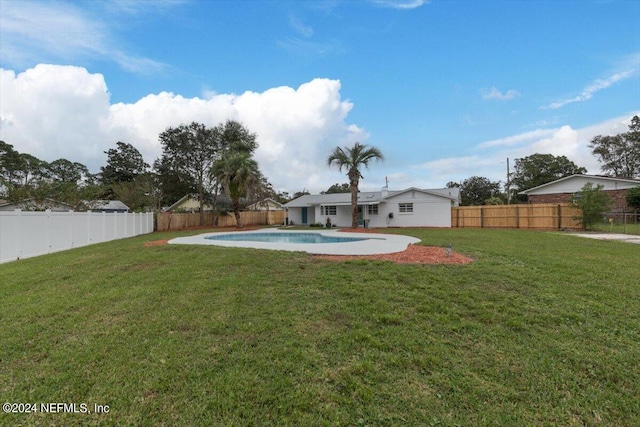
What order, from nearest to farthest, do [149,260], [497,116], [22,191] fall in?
1. [149,260]
2. [497,116]
3. [22,191]

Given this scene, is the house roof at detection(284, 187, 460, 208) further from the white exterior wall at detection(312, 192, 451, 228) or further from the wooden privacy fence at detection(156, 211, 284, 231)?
the wooden privacy fence at detection(156, 211, 284, 231)

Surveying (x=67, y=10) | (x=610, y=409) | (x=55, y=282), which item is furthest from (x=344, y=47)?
(x=610, y=409)

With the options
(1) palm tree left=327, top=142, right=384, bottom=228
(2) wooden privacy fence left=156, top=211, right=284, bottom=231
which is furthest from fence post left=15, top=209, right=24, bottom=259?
(1) palm tree left=327, top=142, right=384, bottom=228

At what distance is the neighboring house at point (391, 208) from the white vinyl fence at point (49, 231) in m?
17.0

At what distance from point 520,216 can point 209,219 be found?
96.4ft

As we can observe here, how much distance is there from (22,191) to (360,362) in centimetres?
2582

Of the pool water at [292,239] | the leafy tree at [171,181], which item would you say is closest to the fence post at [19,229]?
the pool water at [292,239]

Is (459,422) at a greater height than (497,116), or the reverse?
(497,116)

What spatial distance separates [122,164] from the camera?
54.3 metres

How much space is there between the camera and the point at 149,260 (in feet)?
27.2

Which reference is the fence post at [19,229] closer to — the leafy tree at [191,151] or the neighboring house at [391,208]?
the neighboring house at [391,208]

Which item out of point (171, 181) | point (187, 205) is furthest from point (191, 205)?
point (171, 181)

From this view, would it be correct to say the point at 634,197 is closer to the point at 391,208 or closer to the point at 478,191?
the point at 391,208

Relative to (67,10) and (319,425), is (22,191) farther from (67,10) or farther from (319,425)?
(319,425)
